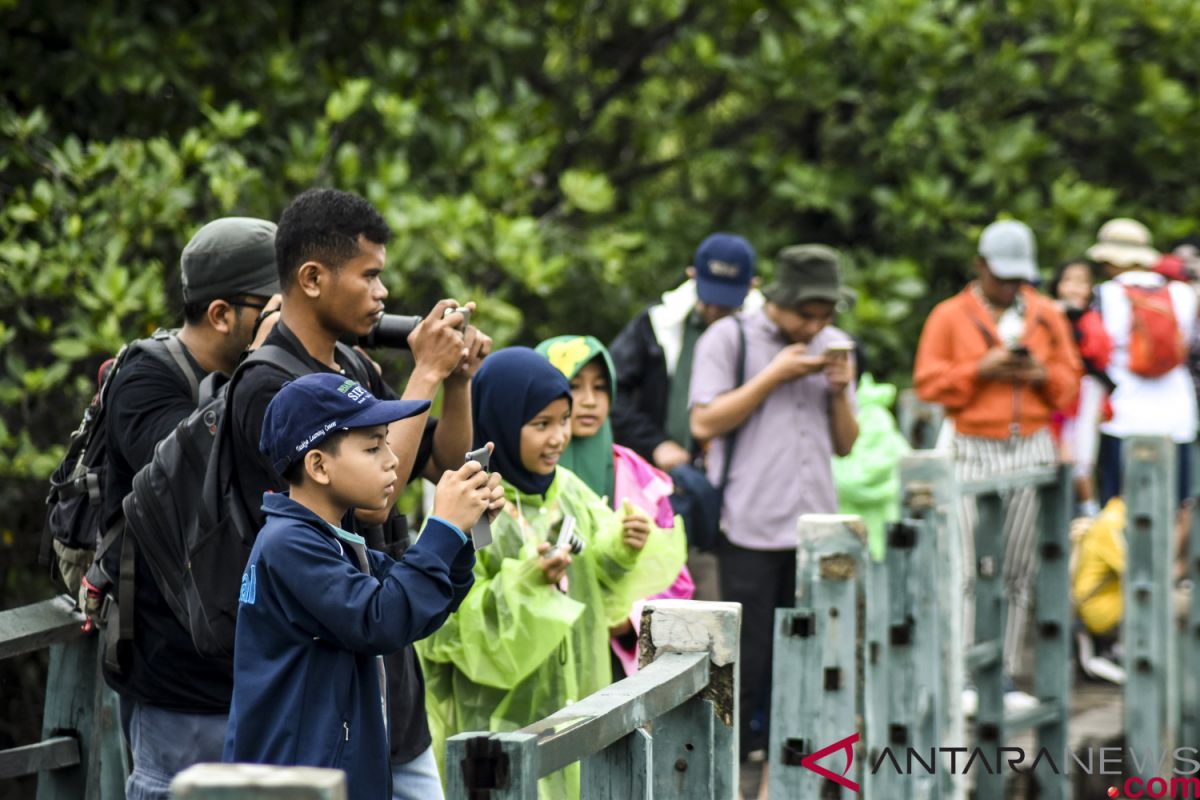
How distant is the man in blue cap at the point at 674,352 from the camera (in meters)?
6.12

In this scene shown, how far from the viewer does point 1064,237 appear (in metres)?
9.24

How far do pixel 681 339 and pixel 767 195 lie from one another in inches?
137

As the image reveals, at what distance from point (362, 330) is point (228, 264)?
1.30 ft

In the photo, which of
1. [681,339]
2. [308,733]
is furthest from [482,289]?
[308,733]

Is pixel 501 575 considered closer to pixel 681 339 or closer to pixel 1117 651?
pixel 681 339

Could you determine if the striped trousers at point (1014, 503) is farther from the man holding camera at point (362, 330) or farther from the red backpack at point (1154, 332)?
the man holding camera at point (362, 330)

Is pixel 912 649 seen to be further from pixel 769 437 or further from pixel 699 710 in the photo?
pixel 699 710

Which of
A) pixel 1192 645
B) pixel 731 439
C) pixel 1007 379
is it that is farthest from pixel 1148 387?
pixel 731 439

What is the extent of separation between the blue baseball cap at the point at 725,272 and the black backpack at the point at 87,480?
2.84 m

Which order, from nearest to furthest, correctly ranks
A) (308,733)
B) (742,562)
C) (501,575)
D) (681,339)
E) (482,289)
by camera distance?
(308,733) → (501,575) → (742,562) → (681,339) → (482,289)

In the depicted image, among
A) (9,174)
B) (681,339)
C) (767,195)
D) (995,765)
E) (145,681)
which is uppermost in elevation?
(767,195)

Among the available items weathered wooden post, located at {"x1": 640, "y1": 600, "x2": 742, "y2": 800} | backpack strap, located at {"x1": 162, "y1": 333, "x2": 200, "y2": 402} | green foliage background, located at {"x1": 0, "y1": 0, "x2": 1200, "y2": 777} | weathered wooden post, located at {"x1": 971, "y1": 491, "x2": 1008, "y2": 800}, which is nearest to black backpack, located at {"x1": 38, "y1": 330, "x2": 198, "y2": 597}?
backpack strap, located at {"x1": 162, "y1": 333, "x2": 200, "y2": 402}

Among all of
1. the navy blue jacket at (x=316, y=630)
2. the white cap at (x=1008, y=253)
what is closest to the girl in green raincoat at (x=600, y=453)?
the navy blue jacket at (x=316, y=630)

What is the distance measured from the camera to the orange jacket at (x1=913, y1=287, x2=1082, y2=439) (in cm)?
742
